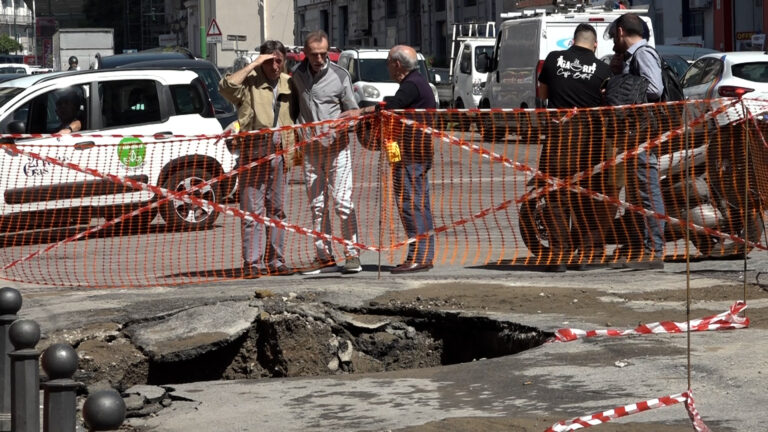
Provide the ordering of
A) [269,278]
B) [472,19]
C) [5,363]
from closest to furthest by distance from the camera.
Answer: [5,363] → [269,278] → [472,19]

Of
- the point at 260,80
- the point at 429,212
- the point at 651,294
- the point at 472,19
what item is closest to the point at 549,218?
the point at 429,212

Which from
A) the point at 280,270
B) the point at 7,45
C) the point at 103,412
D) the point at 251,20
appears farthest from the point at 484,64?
the point at 7,45

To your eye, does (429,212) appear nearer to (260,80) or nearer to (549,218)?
(549,218)

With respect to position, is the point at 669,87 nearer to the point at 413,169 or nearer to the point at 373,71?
the point at 413,169

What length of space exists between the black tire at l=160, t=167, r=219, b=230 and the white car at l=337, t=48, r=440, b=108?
633 inches

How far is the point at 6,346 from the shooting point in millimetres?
5609

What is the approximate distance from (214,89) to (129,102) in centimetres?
554

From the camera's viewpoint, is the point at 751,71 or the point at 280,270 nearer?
the point at 280,270

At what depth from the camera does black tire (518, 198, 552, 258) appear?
1034 centimetres

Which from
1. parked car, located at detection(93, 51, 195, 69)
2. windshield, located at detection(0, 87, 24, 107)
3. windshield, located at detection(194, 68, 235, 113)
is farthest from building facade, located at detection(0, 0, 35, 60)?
windshield, located at detection(0, 87, 24, 107)

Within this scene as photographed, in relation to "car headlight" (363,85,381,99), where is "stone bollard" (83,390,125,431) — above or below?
below

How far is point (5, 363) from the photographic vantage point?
5.61 m

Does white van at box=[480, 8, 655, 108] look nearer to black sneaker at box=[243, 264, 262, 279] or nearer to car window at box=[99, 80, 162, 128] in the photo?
car window at box=[99, 80, 162, 128]

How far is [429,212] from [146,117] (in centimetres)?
485
